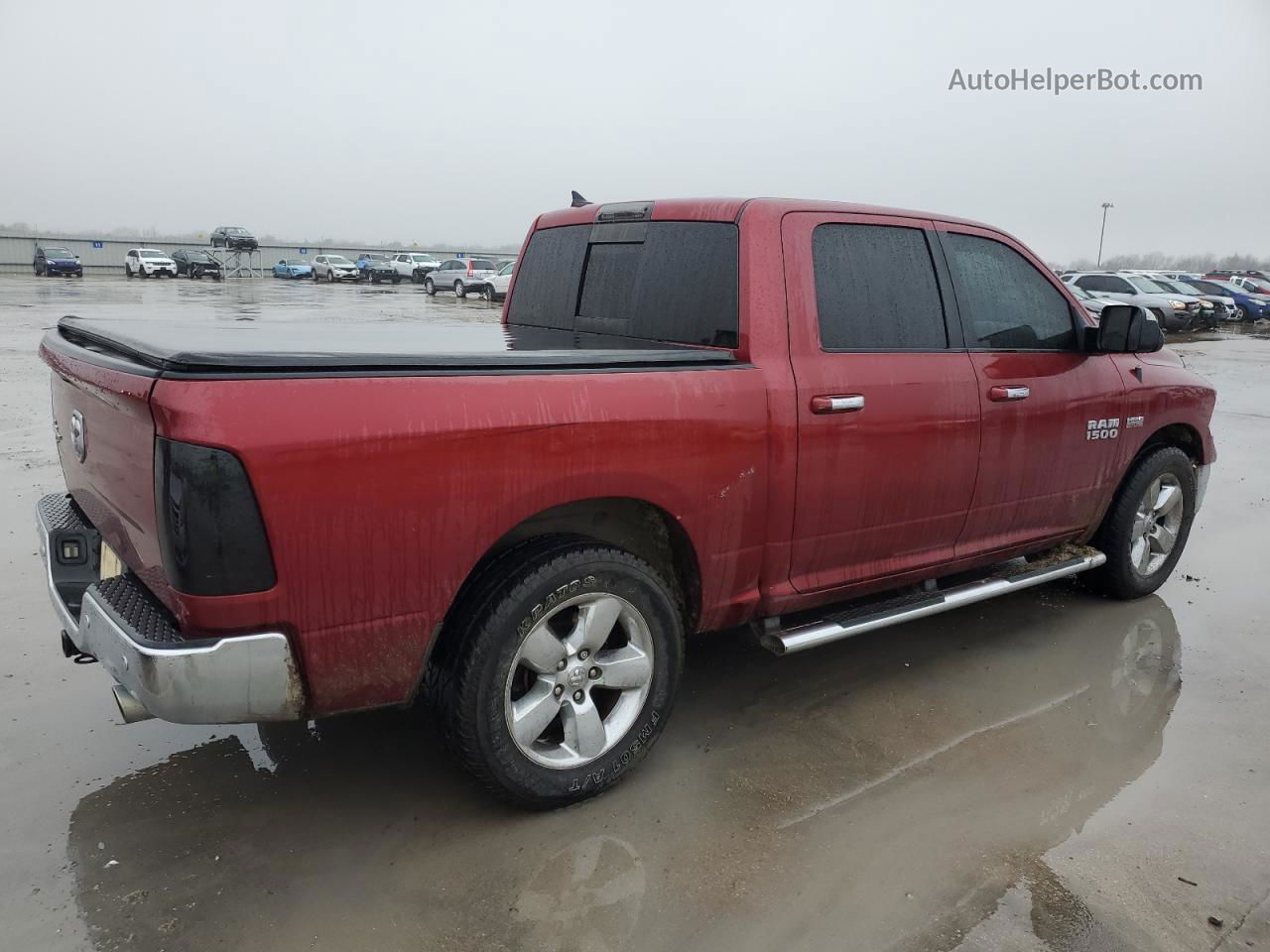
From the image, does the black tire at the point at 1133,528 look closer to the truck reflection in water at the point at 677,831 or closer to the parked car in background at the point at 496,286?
the truck reflection in water at the point at 677,831

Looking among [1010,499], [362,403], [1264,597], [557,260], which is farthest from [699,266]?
[1264,597]

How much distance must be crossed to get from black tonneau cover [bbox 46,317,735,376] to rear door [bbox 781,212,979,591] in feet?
1.41

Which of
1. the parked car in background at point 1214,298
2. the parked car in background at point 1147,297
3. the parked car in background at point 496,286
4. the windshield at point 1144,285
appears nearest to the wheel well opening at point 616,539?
the parked car in background at point 1147,297

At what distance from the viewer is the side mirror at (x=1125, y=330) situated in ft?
13.4

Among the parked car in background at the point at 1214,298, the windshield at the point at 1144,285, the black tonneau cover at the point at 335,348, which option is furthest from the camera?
the parked car in background at the point at 1214,298

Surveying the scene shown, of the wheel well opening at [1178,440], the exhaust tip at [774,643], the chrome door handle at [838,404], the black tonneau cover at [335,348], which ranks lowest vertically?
the exhaust tip at [774,643]

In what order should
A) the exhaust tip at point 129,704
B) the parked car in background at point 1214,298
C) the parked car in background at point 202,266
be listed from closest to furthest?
the exhaust tip at point 129,704 < the parked car in background at point 1214,298 < the parked car in background at point 202,266

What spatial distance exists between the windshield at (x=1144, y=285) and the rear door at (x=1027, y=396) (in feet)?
83.6

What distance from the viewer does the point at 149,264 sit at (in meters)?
43.6

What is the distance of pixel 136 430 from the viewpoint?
7.52 ft

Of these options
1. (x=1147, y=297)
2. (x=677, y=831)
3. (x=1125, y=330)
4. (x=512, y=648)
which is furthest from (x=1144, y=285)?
(x=512, y=648)

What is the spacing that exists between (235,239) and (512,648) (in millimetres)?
53063

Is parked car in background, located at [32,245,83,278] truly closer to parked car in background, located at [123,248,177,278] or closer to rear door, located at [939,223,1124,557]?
parked car in background, located at [123,248,177,278]

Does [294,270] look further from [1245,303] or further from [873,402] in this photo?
[873,402]
